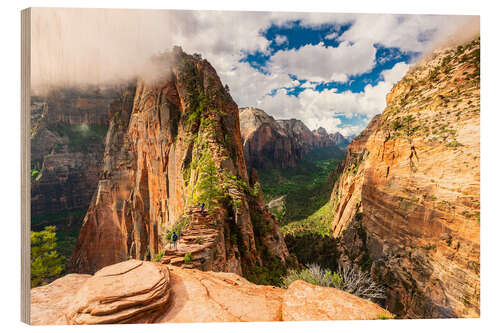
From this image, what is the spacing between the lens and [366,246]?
34.2 ft

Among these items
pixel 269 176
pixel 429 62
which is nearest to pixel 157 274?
pixel 429 62

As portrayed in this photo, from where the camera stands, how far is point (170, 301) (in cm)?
323

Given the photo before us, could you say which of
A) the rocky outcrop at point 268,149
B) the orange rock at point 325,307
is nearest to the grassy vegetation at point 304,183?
the rocky outcrop at point 268,149

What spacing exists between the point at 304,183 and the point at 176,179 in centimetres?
2377

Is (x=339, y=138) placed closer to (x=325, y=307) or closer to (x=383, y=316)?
(x=383, y=316)

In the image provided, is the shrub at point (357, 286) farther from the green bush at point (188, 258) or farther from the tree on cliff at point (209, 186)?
the tree on cliff at point (209, 186)

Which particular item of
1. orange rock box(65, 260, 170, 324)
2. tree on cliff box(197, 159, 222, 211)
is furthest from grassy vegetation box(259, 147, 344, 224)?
orange rock box(65, 260, 170, 324)

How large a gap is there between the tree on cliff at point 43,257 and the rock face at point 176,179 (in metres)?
2.41

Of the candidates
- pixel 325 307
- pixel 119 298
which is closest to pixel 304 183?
pixel 325 307

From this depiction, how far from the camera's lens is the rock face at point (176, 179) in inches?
289

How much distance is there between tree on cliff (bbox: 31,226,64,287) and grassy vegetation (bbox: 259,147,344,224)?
19244 mm

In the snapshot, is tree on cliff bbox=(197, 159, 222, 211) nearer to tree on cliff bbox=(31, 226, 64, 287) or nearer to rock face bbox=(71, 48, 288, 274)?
rock face bbox=(71, 48, 288, 274)

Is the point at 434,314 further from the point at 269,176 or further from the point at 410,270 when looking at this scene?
the point at 269,176

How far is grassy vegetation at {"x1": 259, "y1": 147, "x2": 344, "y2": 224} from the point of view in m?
22.4
